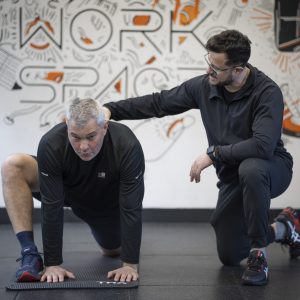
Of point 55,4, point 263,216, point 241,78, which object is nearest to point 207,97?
point 241,78

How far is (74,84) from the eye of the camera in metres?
4.44

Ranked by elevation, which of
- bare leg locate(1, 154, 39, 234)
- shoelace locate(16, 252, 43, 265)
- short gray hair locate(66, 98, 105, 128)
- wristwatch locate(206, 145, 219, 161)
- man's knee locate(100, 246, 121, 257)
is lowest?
man's knee locate(100, 246, 121, 257)

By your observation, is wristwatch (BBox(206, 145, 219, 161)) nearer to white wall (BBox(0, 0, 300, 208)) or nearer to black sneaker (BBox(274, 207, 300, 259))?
black sneaker (BBox(274, 207, 300, 259))

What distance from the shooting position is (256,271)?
2.73 metres

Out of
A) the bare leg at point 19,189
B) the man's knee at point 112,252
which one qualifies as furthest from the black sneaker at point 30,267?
the man's knee at point 112,252

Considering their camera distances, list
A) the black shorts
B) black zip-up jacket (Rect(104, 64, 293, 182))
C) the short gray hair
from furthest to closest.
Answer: the black shorts
black zip-up jacket (Rect(104, 64, 293, 182))
the short gray hair

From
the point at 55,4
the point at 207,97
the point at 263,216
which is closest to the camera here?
the point at 263,216

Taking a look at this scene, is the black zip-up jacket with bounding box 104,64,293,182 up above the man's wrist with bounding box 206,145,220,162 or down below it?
above

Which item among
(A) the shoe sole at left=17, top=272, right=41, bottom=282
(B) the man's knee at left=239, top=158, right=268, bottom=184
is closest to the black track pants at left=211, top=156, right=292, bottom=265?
(B) the man's knee at left=239, top=158, right=268, bottom=184

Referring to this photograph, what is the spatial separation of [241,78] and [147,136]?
1.73m

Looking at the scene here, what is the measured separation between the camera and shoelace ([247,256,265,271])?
2.73 meters

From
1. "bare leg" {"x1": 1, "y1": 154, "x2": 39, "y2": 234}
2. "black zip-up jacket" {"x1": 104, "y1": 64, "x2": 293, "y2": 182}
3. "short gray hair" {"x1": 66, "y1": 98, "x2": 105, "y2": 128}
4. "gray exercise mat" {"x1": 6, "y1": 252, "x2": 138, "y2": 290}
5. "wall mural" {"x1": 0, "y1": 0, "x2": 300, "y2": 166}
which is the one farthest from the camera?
"wall mural" {"x1": 0, "y1": 0, "x2": 300, "y2": 166}

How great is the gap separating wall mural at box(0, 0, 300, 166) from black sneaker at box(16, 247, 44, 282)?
72.3 inches

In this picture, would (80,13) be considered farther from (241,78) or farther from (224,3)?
(241,78)
